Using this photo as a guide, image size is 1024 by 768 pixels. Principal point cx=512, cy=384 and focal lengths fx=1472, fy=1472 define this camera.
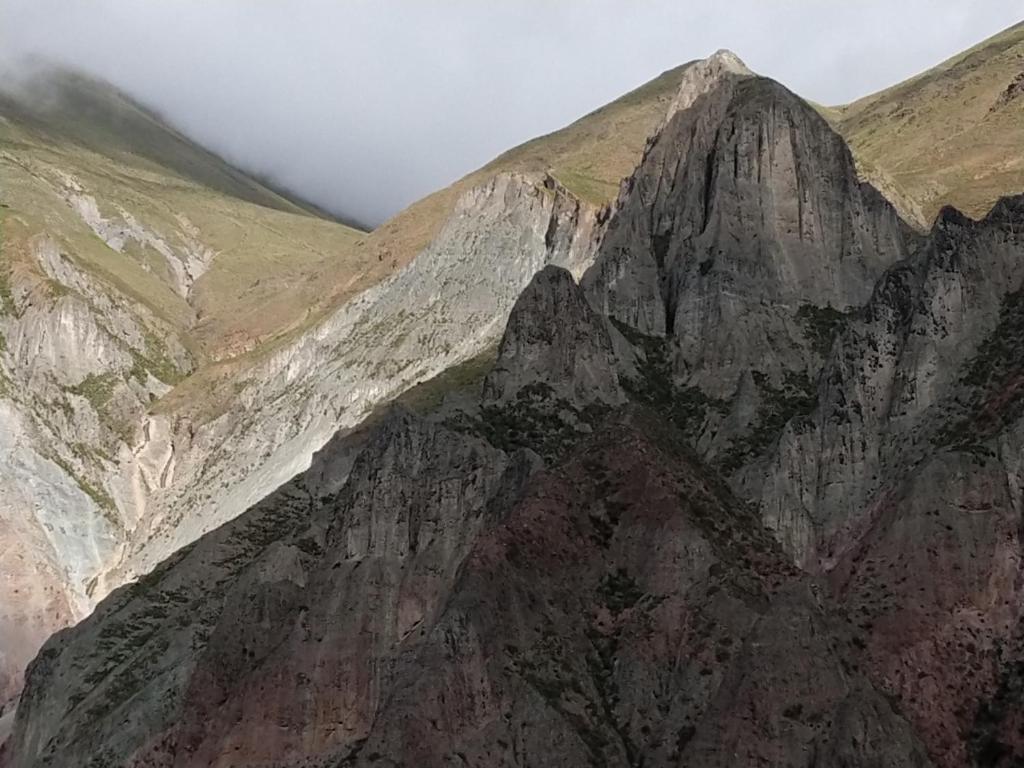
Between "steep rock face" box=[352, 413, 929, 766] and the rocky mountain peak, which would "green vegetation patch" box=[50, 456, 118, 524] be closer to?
the rocky mountain peak

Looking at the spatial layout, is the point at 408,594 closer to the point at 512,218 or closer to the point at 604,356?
the point at 604,356

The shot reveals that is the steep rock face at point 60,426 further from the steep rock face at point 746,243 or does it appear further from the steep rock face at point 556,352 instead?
the steep rock face at point 746,243

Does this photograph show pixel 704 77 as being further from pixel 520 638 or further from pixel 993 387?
pixel 520 638

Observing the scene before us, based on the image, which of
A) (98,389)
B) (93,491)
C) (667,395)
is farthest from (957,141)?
(98,389)

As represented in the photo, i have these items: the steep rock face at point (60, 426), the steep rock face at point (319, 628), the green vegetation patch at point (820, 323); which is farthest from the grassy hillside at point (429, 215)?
the steep rock face at point (319, 628)

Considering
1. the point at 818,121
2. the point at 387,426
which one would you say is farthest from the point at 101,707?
the point at 818,121
